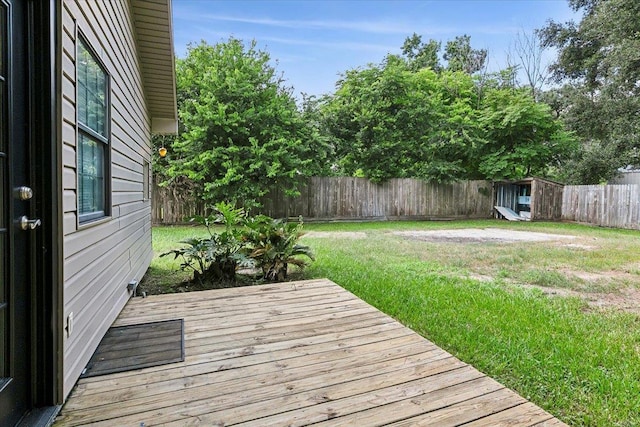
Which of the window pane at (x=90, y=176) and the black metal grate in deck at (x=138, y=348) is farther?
the window pane at (x=90, y=176)

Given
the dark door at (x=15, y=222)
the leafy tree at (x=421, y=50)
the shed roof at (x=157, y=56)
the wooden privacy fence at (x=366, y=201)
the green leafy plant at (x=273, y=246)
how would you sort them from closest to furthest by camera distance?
1. the dark door at (x=15, y=222)
2. the shed roof at (x=157, y=56)
3. the green leafy plant at (x=273, y=246)
4. the wooden privacy fence at (x=366, y=201)
5. the leafy tree at (x=421, y=50)

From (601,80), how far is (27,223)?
18.1 m

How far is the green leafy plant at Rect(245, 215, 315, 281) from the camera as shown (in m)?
4.20

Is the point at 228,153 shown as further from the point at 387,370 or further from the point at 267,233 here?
the point at 387,370

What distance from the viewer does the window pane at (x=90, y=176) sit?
2199 millimetres

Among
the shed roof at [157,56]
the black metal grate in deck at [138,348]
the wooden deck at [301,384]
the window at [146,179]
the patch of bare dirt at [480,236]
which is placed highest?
the shed roof at [157,56]

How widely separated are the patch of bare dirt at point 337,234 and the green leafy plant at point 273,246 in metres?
3.41

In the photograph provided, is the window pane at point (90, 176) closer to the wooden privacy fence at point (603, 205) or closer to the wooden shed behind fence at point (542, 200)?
the wooden privacy fence at point (603, 205)

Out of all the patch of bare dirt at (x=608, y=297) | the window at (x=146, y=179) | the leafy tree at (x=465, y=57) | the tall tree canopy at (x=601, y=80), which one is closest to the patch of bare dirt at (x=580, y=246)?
the patch of bare dirt at (x=608, y=297)

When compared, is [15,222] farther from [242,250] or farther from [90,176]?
[242,250]

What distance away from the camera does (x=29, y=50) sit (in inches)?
59.7

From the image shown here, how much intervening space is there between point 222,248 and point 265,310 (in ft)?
4.53

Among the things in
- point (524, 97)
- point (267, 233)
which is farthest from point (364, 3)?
point (267, 233)

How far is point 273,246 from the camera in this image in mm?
4281
